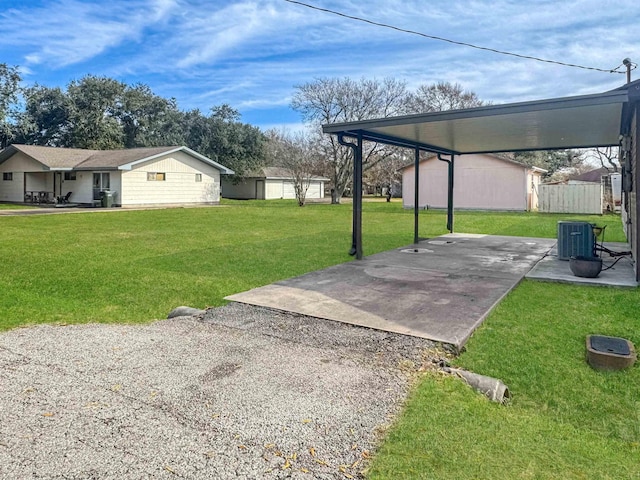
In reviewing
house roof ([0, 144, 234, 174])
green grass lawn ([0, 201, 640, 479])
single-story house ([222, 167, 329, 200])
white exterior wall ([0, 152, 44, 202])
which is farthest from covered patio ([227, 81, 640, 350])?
single-story house ([222, 167, 329, 200])

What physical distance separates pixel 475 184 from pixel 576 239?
17742 mm

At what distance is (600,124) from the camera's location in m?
7.77

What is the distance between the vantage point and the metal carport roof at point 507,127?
611 cm

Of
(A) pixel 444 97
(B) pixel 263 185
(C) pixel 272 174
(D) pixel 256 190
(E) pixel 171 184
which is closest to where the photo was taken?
(E) pixel 171 184

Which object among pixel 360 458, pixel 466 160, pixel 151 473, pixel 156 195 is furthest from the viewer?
pixel 156 195

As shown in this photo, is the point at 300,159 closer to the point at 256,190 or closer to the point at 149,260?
the point at 256,190

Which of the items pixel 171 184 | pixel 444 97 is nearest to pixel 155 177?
pixel 171 184

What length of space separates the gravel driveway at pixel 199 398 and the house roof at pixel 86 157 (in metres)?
22.0

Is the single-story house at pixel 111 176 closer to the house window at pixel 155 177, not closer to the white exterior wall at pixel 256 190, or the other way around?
the house window at pixel 155 177

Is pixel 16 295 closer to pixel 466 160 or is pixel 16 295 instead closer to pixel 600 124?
pixel 600 124

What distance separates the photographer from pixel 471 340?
4148 mm

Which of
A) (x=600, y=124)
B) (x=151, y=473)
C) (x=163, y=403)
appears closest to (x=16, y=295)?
(x=163, y=403)

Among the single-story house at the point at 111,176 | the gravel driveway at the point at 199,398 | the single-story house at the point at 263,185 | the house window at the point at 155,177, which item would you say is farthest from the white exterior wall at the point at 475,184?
the gravel driveway at the point at 199,398

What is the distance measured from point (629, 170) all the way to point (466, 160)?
59.6 feet
